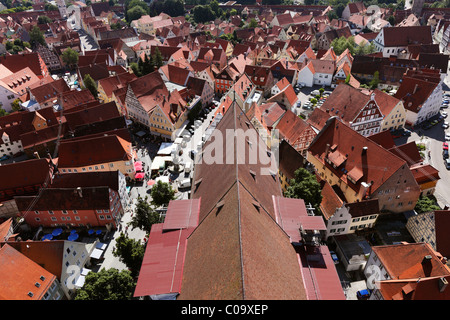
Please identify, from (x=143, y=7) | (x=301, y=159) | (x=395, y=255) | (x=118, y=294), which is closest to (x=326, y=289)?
(x=395, y=255)

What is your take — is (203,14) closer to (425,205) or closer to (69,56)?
(69,56)

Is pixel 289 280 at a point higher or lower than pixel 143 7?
lower

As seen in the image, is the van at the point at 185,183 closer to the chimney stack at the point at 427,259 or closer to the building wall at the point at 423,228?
the building wall at the point at 423,228

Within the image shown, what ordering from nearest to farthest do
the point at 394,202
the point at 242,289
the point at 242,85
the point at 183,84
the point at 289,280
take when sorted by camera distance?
1. the point at 242,289
2. the point at 289,280
3. the point at 394,202
4. the point at 242,85
5. the point at 183,84

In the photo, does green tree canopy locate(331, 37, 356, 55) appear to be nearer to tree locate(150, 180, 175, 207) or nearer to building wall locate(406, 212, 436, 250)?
building wall locate(406, 212, 436, 250)

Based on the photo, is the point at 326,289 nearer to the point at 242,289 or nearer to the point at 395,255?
the point at 242,289

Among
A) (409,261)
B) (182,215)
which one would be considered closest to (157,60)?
(182,215)
